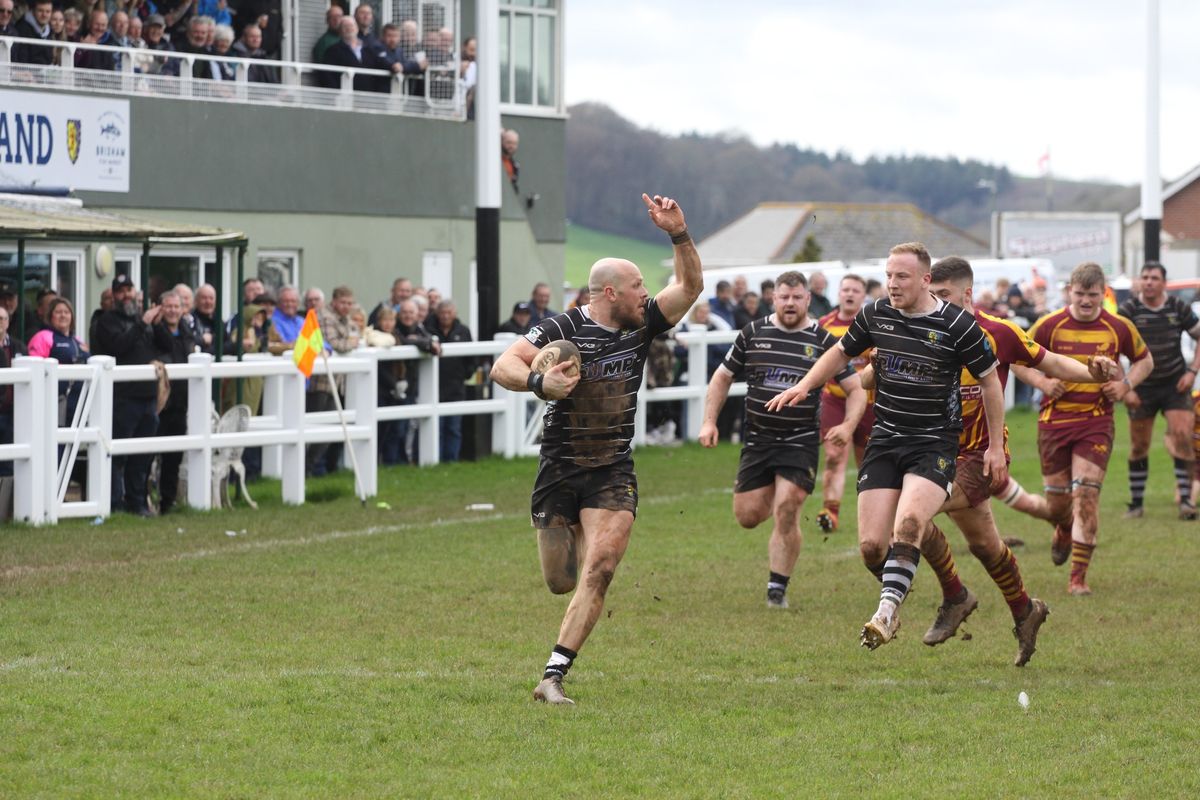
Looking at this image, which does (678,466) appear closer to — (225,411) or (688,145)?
(225,411)

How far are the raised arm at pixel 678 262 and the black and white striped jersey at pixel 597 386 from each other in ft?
0.30

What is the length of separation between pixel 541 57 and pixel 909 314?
20.8 metres

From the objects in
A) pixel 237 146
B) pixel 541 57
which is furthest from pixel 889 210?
pixel 237 146

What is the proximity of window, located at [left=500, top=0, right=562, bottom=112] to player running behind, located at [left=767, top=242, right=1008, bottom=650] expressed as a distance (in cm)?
1975

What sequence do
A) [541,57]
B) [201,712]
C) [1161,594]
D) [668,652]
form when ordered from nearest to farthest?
[201,712] < [668,652] < [1161,594] < [541,57]

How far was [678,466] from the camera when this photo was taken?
20188mm

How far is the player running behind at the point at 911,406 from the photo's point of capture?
29.1 ft

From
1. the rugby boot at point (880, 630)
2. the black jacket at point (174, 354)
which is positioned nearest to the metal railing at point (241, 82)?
the black jacket at point (174, 354)

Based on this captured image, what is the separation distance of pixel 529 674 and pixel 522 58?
68.7 ft

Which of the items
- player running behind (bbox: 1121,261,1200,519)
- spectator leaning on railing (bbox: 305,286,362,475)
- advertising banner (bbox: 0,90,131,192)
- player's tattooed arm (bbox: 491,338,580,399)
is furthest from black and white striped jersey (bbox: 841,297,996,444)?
advertising banner (bbox: 0,90,131,192)

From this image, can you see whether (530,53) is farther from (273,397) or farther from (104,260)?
(273,397)

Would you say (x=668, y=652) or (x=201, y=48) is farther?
(x=201, y=48)

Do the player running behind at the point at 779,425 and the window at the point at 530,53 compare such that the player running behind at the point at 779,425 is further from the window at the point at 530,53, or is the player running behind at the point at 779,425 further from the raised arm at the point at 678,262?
the window at the point at 530,53

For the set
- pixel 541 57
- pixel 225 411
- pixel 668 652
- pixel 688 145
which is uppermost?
pixel 688 145
